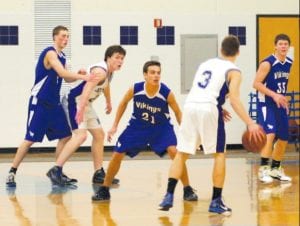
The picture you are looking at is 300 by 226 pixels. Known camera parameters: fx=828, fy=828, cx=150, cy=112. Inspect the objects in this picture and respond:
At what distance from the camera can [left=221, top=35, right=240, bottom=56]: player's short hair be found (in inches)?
300

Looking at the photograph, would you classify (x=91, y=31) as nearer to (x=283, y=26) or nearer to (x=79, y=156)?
(x=79, y=156)

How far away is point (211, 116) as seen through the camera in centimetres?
769

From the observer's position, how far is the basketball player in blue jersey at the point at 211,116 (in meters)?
7.66

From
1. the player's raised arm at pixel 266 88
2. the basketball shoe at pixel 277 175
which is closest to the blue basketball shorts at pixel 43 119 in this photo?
the player's raised arm at pixel 266 88

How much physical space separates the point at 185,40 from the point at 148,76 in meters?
6.54

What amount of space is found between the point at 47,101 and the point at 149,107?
71.8 inches

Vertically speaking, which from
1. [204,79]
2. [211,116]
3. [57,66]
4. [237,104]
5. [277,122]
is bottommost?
[277,122]

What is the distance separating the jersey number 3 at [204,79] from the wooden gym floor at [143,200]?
1225mm

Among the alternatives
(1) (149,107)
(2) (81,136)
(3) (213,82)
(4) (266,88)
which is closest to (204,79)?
(3) (213,82)

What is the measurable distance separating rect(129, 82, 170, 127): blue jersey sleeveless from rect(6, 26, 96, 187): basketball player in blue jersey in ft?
4.81

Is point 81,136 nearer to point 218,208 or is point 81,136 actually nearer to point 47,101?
point 47,101

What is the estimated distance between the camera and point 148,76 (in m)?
8.40

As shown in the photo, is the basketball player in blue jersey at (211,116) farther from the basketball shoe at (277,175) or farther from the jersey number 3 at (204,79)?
the basketball shoe at (277,175)

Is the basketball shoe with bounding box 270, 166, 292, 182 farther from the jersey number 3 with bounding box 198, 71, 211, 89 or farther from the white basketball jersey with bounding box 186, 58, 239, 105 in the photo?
the jersey number 3 with bounding box 198, 71, 211, 89
